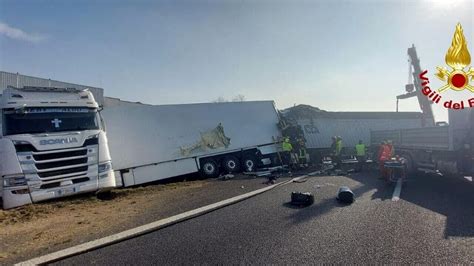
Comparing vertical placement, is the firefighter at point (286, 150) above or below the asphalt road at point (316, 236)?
above

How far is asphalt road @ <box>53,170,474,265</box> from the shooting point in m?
4.15

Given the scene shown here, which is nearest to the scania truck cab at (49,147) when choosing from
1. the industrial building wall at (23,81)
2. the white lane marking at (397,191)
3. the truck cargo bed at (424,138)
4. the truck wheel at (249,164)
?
the truck wheel at (249,164)

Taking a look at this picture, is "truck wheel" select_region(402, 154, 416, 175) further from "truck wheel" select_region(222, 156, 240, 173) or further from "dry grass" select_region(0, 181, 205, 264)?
"dry grass" select_region(0, 181, 205, 264)

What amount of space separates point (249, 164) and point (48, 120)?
357 inches

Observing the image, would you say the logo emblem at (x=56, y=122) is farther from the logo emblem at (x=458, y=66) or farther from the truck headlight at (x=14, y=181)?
the logo emblem at (x=458, y=66)

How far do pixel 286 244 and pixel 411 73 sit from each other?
2182cm

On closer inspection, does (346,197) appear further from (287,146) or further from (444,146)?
(287,146)

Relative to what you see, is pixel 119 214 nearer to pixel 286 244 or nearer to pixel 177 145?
pixel 286 244

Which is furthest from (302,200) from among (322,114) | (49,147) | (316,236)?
(322,114)

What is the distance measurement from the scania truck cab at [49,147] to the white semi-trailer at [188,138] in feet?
9.21

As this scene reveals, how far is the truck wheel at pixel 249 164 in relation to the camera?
48.5ft

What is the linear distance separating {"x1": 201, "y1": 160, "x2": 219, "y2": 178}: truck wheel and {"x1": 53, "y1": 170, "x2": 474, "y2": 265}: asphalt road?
6133 mm

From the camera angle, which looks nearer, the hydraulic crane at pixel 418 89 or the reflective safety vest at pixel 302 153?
the reflective safety vest at pixel 302 153

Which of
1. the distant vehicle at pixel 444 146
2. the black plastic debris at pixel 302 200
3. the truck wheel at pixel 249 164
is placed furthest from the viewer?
the truck wheel at pixel 249 164
